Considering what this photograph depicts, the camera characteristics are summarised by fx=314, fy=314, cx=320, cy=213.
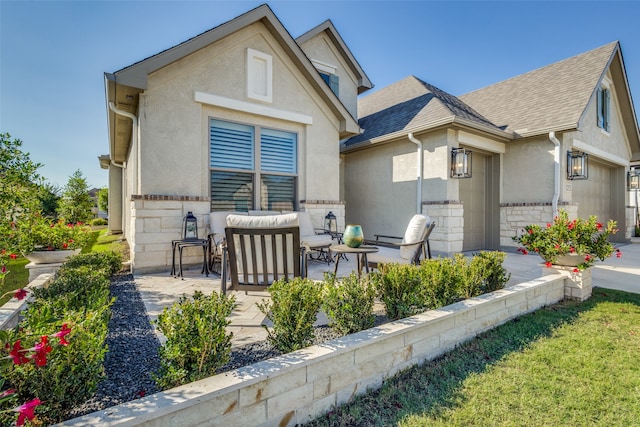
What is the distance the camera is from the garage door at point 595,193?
1065 cm

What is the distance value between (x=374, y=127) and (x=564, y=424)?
9.17 metres

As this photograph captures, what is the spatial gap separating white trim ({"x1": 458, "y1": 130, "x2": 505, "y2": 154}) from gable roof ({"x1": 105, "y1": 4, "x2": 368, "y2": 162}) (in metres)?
2.75

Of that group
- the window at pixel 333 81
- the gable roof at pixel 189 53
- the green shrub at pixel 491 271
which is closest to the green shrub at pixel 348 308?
the green shrub at pixel 491 271

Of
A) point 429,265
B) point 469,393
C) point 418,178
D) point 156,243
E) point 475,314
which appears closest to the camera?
point 469,393

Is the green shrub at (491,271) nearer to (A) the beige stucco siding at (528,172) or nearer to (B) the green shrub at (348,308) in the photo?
(B) the green shrub at (348,308)

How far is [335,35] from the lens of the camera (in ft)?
32.4

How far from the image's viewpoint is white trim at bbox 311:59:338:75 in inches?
382

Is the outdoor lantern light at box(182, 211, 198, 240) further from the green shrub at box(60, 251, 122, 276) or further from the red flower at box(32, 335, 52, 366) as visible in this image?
the red flower at box(32, 335, 52, 366)

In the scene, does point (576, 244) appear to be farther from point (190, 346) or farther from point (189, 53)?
point (189, 53)

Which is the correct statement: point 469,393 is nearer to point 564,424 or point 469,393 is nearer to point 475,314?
point 564,424

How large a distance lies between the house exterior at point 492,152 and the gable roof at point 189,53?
2.17m

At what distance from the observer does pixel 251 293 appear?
4.31 meters

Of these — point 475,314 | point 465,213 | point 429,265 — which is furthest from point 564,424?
point 465,213

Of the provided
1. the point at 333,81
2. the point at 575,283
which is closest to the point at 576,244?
the point at 575,283
